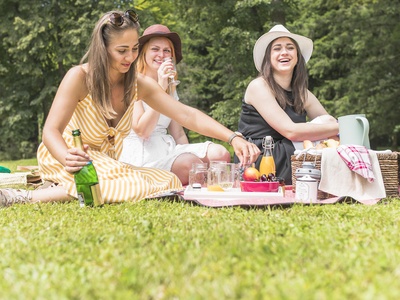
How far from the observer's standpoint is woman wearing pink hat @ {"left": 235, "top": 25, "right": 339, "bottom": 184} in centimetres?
498

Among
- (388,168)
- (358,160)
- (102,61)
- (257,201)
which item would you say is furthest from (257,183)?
(102,61)

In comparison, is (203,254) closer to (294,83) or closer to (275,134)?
(275,134)

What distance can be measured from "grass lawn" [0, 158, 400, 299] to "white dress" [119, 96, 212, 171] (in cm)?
197

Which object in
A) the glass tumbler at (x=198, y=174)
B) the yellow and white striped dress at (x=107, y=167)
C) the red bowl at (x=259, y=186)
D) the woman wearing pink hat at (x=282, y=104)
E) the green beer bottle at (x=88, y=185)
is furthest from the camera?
the woman wearing pink hat at (x=282, y=104)

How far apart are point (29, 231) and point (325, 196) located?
2330 mm

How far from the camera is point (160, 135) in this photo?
5934 mm

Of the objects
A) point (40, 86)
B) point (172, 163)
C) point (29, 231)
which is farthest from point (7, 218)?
point (40, 86)

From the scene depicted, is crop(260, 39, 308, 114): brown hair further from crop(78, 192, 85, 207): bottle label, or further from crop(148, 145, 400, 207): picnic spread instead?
crop(78, 192, 85, 207): bottle label

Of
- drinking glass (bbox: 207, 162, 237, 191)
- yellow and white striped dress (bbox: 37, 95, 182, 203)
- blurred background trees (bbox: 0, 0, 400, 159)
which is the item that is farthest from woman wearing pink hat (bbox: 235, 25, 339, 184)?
blurred background trees (bbox: 0, 0, 400, 159)

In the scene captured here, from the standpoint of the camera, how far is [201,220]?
3139 mm

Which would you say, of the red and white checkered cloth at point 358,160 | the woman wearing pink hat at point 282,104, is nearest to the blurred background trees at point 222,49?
the woman wearing pink hat at point 282,104

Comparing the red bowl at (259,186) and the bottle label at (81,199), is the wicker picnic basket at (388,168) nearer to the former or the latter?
the red bowl at (259,186)

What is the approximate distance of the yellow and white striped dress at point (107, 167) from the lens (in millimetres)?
4137

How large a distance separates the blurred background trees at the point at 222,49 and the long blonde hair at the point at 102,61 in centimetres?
1186
